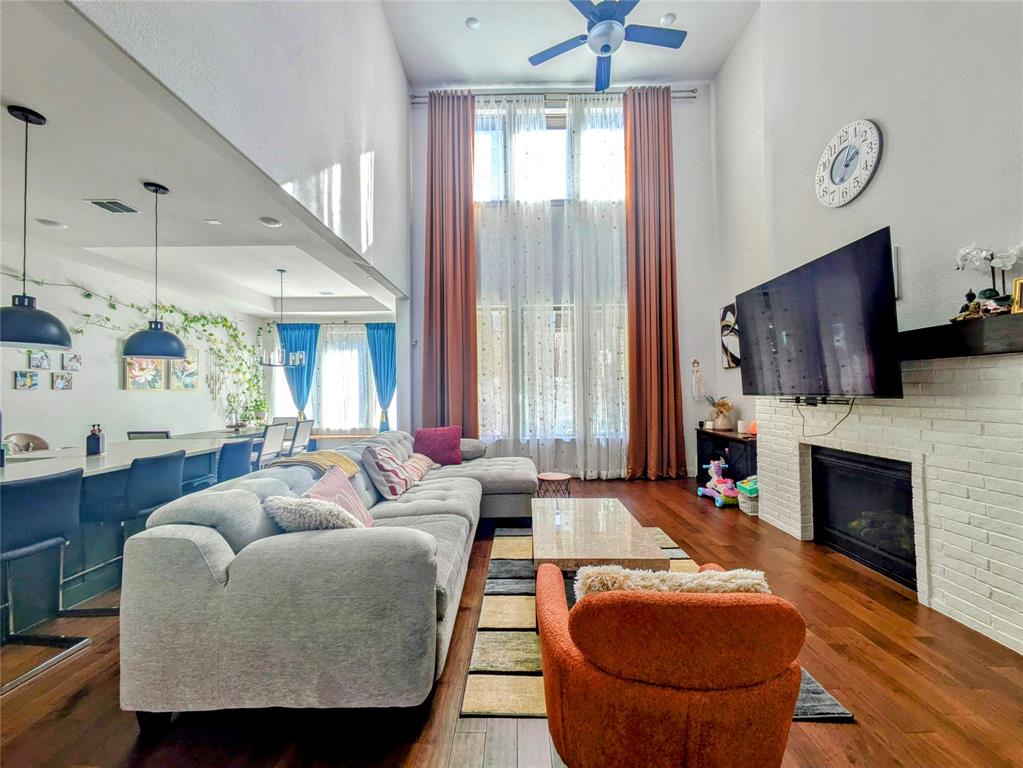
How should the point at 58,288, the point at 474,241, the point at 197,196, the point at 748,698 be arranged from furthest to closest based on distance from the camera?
the point at 474,241
the point at 58,288
the point at 197,196
the point at 748,698

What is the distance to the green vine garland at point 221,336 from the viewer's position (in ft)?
16.7

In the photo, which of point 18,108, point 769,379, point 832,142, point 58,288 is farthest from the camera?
point 58,288

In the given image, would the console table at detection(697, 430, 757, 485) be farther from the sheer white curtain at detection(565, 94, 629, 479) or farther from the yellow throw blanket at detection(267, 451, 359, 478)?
the yellow throw blanket at detection(267, 451, 359, 478)

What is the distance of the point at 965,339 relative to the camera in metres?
2.11

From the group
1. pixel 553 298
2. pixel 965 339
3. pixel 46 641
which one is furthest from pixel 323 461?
pixel 553 298

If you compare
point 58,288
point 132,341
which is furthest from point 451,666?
point 58,288

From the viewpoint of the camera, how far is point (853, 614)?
2311 mm

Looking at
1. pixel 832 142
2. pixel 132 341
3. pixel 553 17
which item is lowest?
pixel 132 341

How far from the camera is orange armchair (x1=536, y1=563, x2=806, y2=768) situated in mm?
967

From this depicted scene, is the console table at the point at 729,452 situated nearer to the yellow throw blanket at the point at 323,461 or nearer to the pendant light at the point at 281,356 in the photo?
the yellow throw blanket at the point at 323,461

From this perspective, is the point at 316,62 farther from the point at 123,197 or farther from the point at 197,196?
the point at 123,197

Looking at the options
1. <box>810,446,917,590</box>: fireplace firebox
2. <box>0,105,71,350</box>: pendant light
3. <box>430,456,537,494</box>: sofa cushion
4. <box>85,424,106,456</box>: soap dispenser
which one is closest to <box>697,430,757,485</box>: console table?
<box>810,446,917,590</box>: fireplace firebox

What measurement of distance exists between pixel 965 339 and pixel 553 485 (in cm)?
304

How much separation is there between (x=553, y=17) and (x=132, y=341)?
4.83 metres
